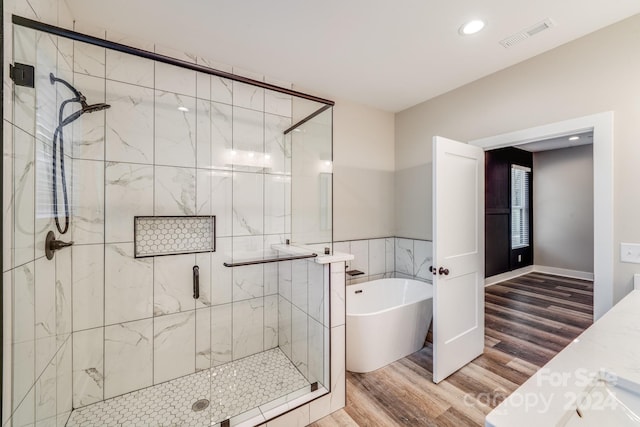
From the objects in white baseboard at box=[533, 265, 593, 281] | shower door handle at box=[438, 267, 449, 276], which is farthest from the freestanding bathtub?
white baseboard at box=[533, 265, 593, 281]

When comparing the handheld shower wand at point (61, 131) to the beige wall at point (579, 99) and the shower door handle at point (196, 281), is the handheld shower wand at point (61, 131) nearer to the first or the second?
the shower door handle at point (196, 281)

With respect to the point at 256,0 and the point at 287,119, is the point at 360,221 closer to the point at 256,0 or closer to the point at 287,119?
the point at 287,119

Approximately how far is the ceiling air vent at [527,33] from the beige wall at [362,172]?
143cm

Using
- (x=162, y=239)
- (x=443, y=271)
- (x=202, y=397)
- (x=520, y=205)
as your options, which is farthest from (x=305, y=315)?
(x=520, y=205)

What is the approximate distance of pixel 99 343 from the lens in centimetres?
180

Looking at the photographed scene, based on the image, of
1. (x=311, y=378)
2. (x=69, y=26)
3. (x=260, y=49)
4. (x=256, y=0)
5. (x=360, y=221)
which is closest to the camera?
(x=256, y=0)

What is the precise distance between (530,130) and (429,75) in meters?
0.94

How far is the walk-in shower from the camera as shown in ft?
4.26

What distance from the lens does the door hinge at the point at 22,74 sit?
103 cm

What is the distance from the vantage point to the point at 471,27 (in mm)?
1764

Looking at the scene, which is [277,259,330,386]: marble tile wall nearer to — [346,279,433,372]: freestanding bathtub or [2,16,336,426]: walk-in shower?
[2,16,336,426]: walk-in shower

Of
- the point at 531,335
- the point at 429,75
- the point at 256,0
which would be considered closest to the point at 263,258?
the point at 256,0

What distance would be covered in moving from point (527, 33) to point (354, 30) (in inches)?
46.5

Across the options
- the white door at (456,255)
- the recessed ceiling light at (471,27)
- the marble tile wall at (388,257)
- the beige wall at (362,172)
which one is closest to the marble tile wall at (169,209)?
the beige wall at (362,172)
